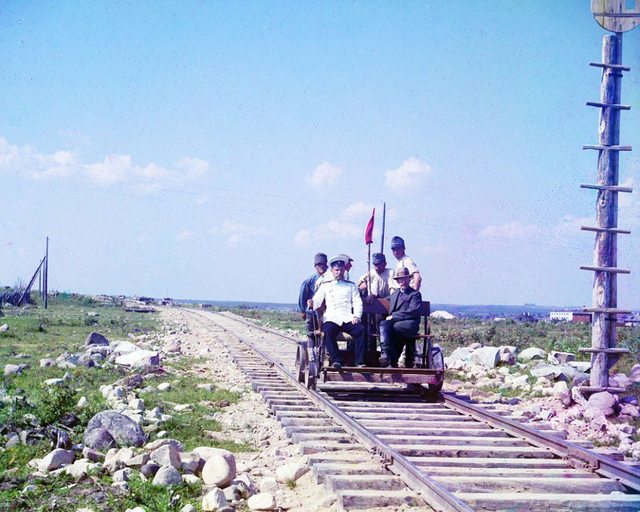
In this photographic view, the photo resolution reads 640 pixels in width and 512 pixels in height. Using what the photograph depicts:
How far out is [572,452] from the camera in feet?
19.0

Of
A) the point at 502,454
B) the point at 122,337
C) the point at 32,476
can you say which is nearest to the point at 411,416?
the point at 502,454

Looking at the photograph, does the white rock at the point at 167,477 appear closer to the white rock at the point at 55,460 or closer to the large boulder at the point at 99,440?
the white rock at the point at 55,460

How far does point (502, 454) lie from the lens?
6066mm

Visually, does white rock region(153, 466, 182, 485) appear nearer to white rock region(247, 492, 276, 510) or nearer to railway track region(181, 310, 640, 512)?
white rock region(247, 492, 276, 510)

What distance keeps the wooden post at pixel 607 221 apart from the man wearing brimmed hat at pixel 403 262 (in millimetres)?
2914

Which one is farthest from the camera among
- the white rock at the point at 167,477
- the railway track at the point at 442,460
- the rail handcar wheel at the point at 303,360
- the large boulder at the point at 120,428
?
the rail handcar wheel at the point at 303,360

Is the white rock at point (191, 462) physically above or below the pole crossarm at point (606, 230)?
below

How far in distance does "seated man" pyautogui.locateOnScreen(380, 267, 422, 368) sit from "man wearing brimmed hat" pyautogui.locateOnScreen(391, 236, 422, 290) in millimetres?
91

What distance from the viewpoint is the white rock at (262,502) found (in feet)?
15.7

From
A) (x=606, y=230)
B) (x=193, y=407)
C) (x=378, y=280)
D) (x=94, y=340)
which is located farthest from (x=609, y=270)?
(x=94, y=340)

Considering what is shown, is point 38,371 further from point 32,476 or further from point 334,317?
point 32,476

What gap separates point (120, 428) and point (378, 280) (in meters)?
4.71

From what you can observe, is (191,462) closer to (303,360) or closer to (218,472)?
(218,472)

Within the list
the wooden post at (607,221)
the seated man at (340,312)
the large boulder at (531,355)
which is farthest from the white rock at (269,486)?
the large boulder at (531,355)
